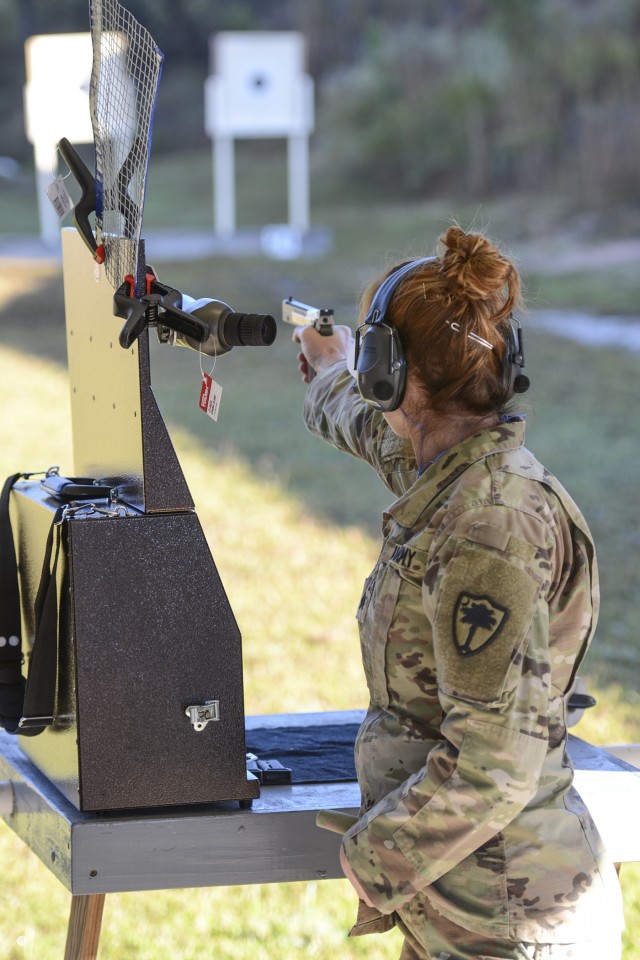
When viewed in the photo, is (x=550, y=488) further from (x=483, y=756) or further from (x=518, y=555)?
(x=483, y=756)

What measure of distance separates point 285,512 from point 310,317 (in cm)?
348

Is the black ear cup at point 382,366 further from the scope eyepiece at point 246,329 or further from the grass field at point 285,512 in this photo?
the grass field at point 285,512

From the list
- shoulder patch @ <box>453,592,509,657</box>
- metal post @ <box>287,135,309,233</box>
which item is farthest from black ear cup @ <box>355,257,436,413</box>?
metal post @ <box>287,135,309,233</box>

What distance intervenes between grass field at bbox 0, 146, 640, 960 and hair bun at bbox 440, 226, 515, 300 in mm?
233

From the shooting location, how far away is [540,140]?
1658 centimetres

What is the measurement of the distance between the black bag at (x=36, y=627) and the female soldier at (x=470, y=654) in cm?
39

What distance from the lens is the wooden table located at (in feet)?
4.82

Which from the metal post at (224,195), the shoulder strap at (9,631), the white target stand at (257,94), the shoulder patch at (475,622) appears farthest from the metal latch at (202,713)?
the metal post at (224,195)

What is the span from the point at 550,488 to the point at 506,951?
0.47 metres

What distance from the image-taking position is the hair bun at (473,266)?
4.30 ft

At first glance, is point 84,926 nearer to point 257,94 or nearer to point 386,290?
point 386,290

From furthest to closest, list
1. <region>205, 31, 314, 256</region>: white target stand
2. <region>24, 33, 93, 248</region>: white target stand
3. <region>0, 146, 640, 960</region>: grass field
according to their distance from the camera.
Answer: <region>205, 31, 314, 256</region>: white target stand
<region>24, 33, 93, 248</region>: white target stand
<region>0, 146, 640, 960</region>: grass field

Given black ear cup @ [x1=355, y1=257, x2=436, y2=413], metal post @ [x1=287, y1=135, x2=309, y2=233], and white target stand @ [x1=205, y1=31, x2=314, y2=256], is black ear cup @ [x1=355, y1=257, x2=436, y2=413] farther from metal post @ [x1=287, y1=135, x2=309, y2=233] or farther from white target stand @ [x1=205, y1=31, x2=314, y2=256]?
metal post @ [x1=287, y1=135, x2=309, y2=233]

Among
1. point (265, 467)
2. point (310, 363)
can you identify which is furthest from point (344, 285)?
point (310, 363)
